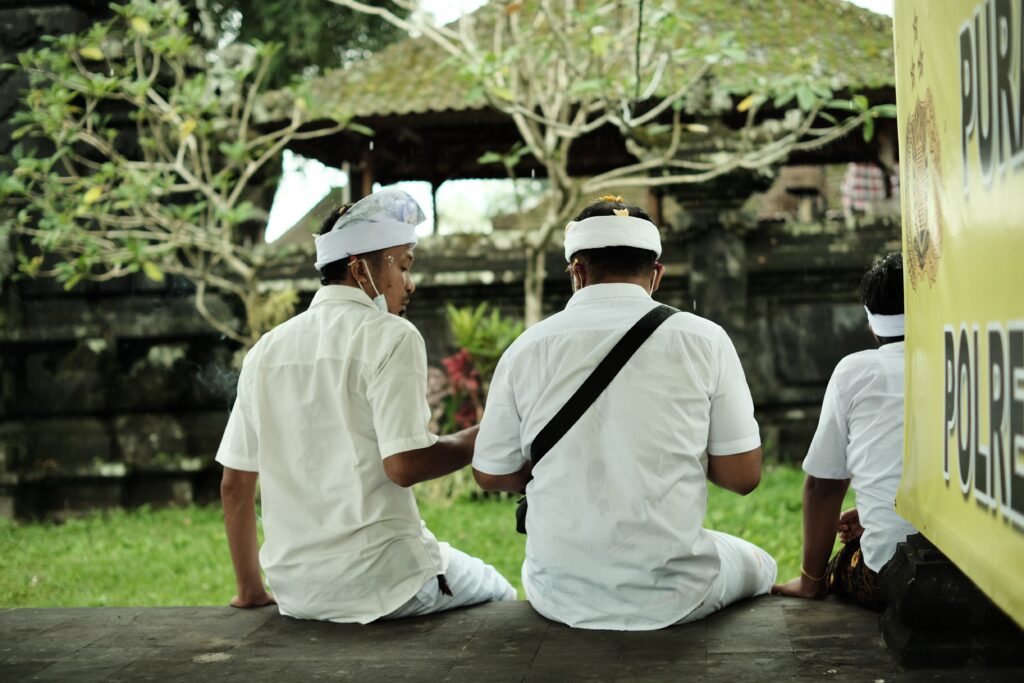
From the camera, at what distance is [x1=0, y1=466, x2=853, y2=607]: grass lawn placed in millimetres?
5965

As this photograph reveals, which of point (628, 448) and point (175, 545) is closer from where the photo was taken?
point (628, 448)

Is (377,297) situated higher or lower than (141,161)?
lower

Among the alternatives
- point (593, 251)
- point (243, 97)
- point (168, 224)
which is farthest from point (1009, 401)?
point (243, 97)

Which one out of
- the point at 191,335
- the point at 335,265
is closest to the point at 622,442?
the point at 335,265

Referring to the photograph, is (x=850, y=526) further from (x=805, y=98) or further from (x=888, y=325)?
(x=805, y=98)

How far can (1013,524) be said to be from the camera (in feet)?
5.89

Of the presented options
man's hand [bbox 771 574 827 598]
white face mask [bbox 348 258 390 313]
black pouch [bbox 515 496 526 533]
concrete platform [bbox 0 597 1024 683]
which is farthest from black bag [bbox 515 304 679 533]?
man's hand [bbox 771 574 827 598]

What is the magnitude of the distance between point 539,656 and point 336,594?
0.75 meters

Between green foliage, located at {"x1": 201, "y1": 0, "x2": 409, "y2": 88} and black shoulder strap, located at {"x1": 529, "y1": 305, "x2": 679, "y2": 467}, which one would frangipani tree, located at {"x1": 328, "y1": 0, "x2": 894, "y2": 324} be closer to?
black shoulder strap, located at {"x1": 529, "y1": 305, "x2": 679, "y2": 467}

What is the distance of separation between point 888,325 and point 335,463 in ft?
5.45

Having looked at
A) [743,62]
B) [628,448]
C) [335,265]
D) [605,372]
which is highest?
[743,62]

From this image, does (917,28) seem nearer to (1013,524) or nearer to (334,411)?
(1013,524)

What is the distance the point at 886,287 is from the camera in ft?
10.8

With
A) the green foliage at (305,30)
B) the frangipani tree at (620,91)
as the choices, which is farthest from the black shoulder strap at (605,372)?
the green foliage at (305,30)
